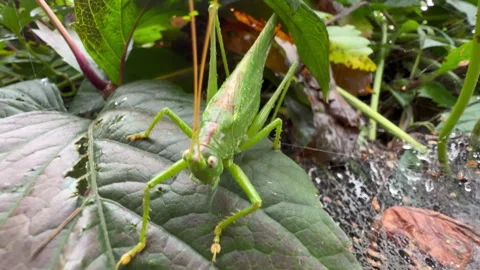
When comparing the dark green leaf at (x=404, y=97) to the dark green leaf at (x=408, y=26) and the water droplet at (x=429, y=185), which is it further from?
the water droplet at (x=429, y=185)

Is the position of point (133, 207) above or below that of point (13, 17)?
below

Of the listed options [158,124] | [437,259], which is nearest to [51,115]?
[158,124]

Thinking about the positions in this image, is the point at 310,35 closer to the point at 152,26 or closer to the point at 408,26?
the point at 152,26

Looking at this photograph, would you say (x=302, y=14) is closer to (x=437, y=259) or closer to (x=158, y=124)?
(x=158, y=124)

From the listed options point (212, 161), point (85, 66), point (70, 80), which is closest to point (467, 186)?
point (212, 161)

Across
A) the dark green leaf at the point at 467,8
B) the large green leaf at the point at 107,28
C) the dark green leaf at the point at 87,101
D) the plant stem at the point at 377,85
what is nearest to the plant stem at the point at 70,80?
the dark green leaf at the point at 87,101
